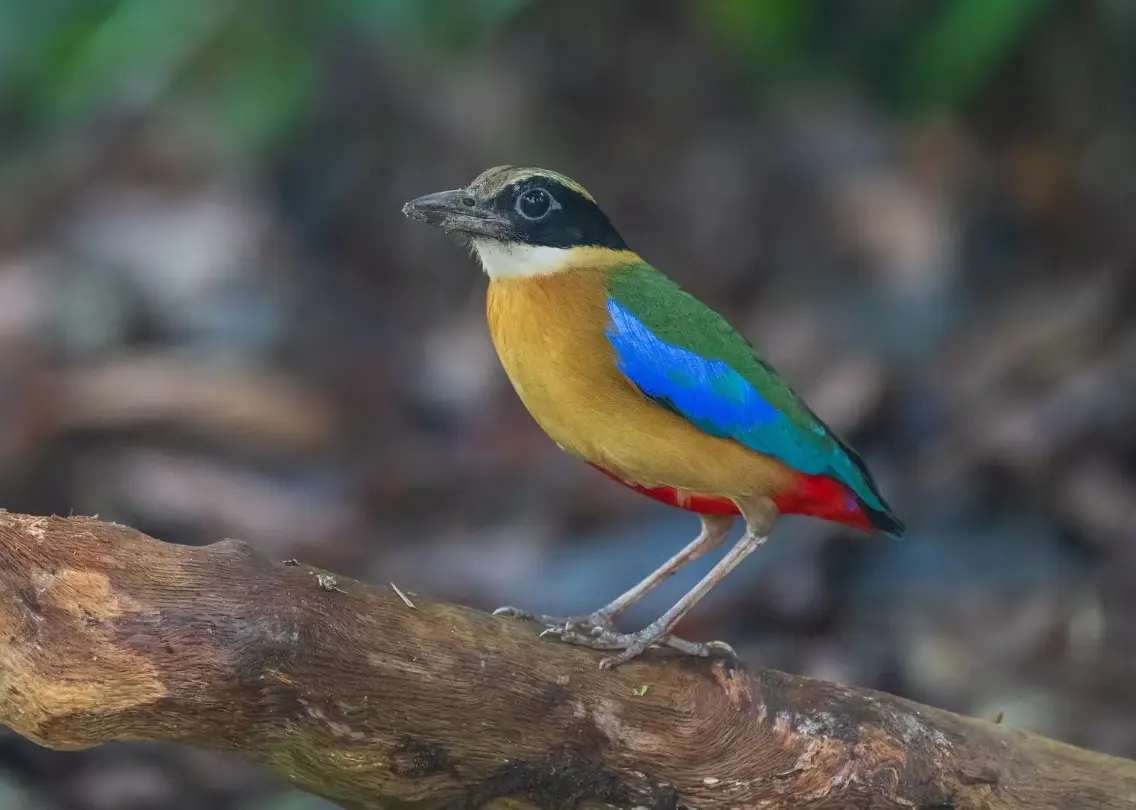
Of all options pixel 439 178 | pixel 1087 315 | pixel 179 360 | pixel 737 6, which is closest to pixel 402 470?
pixel 179 360

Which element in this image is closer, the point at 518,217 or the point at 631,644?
the point at 631,644

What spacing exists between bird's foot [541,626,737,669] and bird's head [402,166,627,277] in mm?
988

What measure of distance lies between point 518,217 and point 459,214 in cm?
16

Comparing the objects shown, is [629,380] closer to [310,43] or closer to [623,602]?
[623,602]

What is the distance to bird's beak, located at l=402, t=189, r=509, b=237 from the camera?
12.6 feet

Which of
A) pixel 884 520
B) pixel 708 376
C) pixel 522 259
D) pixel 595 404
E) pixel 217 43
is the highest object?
pixel 217 43

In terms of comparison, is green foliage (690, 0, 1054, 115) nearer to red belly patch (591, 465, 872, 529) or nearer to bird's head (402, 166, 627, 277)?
red belly patch (591, 465, 872, 529)

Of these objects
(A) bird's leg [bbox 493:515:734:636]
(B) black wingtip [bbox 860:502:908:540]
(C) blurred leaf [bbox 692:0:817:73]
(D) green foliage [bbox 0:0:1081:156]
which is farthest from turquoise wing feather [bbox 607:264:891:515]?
(C) blurred leaf [bbox 692:0:817:73]

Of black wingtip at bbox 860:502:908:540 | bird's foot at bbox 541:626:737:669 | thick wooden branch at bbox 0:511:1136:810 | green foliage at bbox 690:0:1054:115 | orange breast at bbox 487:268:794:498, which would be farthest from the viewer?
green foliage at bbox 690:0:1054:115

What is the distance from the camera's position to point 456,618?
328 centimetres

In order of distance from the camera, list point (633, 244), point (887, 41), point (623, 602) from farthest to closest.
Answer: point (633, 244)
point (887, 41)
point (623, 602)

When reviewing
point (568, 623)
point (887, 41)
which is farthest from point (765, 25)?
point (568, 623)

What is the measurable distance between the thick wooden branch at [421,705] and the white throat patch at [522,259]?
3.30 feet

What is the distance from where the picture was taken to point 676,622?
3.86 metres
